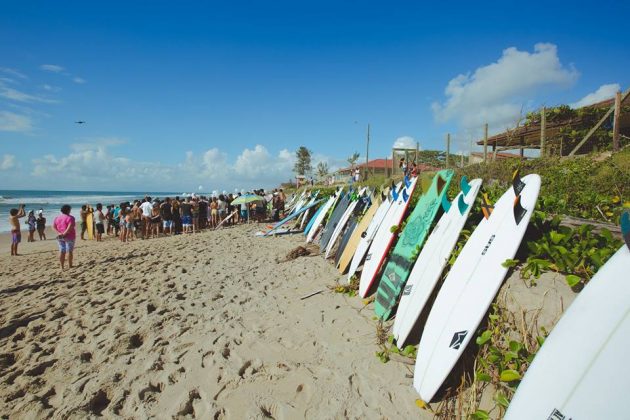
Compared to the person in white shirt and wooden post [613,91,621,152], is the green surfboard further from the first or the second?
the person in white shirt

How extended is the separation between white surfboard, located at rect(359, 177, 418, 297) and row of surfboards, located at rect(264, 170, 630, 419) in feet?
0.07

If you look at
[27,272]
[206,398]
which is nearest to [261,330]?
[206,398]

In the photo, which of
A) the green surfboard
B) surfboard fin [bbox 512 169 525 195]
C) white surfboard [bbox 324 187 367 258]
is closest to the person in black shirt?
white surfboard [bbox 324 187 367 258]

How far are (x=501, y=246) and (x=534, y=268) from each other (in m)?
0.27

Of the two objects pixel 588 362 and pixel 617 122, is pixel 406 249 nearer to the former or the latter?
pixel 588 362

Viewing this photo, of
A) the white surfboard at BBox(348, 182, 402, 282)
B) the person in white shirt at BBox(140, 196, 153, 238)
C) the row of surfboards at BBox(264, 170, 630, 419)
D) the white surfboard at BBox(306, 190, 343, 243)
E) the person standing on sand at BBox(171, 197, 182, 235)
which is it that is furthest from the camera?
the person standing on sand at BBox(171, 197, 182, 235)

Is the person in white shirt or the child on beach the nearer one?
the child on beach

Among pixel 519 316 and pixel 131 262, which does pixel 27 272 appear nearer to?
pixel 131 262

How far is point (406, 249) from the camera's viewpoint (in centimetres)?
367

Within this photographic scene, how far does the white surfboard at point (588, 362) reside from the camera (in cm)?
124

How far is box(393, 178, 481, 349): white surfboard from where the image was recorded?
2795 mm

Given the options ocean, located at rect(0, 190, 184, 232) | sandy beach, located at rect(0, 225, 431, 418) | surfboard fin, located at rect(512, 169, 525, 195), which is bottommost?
ocean, located at rect(0, 190, 184, 232)

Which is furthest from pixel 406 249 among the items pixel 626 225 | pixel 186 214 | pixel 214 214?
pixel 214 214

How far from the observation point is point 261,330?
3469mm
